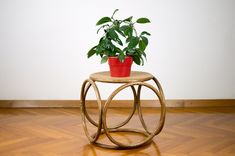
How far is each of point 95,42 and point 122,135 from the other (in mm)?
1137

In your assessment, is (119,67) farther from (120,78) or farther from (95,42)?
(95,42)

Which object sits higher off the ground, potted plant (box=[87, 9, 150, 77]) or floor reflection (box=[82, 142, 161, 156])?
potted plant (box=[87, 9, 150, 77])

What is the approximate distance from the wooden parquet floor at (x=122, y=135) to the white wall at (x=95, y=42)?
0.82 feet

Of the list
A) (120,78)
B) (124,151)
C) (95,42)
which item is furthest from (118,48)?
(95,42)

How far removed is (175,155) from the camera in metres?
1.92

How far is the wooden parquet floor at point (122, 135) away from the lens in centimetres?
199

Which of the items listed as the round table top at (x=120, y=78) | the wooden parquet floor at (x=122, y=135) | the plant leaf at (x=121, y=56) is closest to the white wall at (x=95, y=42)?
the wooden parquet floor at (x=122, y=135)

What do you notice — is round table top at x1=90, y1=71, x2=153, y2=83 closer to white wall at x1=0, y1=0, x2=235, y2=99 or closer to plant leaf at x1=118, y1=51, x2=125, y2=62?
plant leaf at x1=118, y1=51, x2=125, y2=62

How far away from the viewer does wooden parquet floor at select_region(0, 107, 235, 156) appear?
78.3 inches

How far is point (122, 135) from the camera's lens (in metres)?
2.33

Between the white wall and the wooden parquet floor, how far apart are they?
0.82ft

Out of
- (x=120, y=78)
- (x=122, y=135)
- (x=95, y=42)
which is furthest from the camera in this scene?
(x=95, y=42)

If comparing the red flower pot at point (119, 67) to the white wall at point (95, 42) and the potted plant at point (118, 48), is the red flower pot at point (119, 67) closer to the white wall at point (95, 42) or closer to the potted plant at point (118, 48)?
the potted plant at point (118, 48)

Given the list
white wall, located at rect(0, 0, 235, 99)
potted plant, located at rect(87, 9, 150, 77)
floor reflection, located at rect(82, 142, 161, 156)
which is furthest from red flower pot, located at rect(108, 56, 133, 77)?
white wall, located at rect(0, 0, 235, 99)
